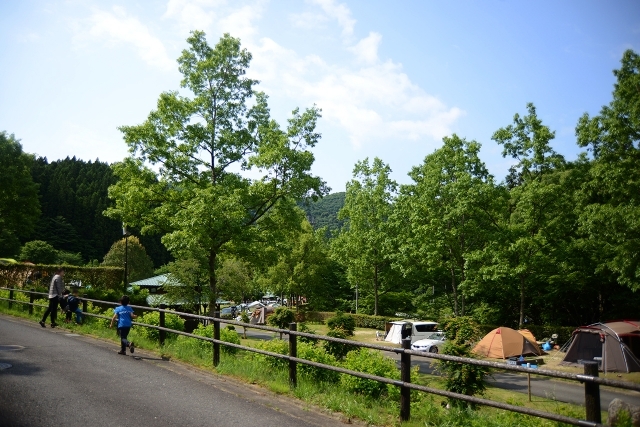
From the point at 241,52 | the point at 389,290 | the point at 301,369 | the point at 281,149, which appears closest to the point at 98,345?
the point at 301,369

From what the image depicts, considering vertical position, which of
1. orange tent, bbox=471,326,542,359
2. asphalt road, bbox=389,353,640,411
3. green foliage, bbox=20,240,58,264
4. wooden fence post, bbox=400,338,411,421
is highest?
green foliage, bbox=20,240,58,264

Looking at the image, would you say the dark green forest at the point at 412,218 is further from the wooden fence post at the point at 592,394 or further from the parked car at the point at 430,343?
the wooden fence post at the point at 592,394

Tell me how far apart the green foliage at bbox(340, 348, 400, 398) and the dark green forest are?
11.9m

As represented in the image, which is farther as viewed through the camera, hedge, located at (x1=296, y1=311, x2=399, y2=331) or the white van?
hedge, located at (x1=296, y1=311, x2=399, y2=331)

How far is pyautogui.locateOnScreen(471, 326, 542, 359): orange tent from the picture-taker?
73.5ft

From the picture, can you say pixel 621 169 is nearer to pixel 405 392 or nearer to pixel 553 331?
pixel 553 331

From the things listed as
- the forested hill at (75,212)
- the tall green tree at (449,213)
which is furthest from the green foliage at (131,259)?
the tall green tree at (449,213)

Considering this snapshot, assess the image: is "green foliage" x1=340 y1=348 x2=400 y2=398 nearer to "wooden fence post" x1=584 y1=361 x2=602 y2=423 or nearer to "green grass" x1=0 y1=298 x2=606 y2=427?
"green grass" x1=0 y1=298 x2=606 y2=427

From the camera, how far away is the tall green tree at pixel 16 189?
48.1 metres

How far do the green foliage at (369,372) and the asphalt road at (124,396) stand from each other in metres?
1.07

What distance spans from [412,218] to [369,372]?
96.6ft

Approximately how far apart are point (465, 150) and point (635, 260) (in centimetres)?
1583

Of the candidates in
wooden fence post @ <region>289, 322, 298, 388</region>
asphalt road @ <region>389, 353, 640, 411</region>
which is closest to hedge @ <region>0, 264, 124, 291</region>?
asphalt road @ <region>389, 353, 640, 411</region>

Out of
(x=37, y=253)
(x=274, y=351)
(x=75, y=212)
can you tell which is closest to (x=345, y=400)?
(x=274, y=351)
